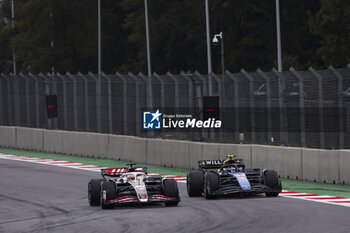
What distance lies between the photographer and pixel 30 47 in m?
83.4

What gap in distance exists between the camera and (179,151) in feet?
96.7

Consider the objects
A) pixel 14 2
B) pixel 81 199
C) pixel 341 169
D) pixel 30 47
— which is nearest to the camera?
pixel 81 199

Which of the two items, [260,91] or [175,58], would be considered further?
[175,58]

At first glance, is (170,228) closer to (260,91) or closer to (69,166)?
(260,91)

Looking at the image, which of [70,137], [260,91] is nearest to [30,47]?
[70,137]

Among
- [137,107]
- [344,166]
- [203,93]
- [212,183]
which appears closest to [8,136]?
[137,107]

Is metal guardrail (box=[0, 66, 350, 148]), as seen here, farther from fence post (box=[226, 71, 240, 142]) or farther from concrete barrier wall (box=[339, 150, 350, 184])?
concrete barrier wall (box=[339, 150, 350, 184])

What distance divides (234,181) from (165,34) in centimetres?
6596

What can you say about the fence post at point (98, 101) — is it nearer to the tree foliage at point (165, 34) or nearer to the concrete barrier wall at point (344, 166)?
the concrete barrier wall at point (344, 166)

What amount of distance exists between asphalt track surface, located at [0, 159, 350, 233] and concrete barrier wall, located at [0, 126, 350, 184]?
333cm

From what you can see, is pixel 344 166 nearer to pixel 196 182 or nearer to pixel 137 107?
pixel 196 182

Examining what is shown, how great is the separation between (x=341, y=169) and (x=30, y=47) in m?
63.6

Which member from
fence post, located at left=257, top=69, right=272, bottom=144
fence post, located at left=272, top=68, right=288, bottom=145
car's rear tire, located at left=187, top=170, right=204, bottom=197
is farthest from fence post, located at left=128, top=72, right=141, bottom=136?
car's rear tire, located at left=187, top=170, right=204, bottom=197

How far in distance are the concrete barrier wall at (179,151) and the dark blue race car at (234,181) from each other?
9.98 ft
